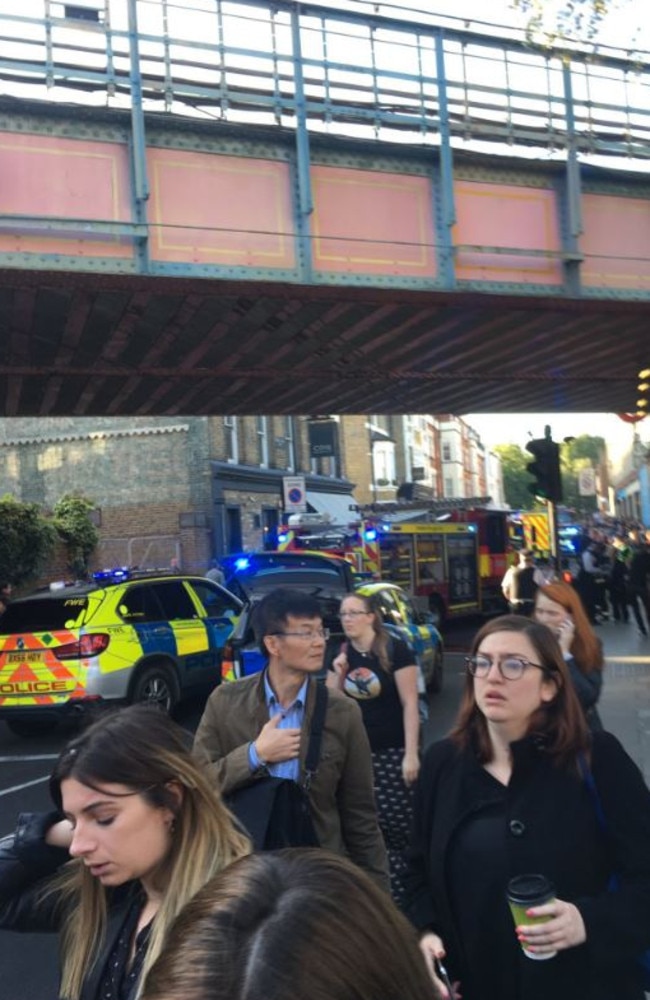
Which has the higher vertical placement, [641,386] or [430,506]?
[641,386]

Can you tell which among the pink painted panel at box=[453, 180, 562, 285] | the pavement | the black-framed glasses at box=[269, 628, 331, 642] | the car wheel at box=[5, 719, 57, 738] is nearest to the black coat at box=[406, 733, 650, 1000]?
the black-framed glasses at box=[269, 628, 331, 642]

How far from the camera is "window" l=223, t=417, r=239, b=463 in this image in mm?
30188

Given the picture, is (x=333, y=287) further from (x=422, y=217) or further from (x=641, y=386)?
(x=641, y=386)

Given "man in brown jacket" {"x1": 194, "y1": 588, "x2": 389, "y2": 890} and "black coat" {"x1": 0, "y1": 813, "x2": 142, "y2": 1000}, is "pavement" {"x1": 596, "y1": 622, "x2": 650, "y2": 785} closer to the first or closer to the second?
"man in brown jacket" {"x1": 194, "y1": 588, "x2": 389, "y2": 890}

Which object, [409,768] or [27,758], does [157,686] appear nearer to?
[27,758]

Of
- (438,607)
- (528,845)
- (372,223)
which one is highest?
(372,223)

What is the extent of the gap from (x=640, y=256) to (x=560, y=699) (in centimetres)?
1021

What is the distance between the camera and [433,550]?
20406 millimetres

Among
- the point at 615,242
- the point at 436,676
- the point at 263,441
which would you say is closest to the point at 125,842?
the point at 436,676

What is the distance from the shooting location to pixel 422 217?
10.7m

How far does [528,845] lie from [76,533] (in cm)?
2321

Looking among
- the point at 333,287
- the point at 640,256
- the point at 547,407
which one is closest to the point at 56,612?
the point at 333,287

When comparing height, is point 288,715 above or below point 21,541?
below

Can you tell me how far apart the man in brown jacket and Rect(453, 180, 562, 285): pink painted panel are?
8.11 m
